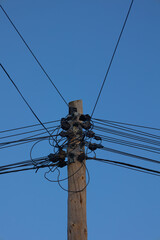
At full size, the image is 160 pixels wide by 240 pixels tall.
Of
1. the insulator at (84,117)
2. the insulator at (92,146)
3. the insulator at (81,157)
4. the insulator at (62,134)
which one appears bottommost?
the insulator at (81,157)

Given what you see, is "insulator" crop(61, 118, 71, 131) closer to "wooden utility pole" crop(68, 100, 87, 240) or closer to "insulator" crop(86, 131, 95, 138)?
"wooden utility pole" crop(68, 100, 87, 240)

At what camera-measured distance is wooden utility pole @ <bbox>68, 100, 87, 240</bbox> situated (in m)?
5.04

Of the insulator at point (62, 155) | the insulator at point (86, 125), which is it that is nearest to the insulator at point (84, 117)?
the insulator at point (86, 125)

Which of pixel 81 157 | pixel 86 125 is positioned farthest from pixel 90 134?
pixel 81 157

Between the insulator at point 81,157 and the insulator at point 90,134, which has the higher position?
the insulator at point 90,134

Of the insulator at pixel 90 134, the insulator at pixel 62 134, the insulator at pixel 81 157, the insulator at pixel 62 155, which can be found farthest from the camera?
the insulator at pixel 90 134

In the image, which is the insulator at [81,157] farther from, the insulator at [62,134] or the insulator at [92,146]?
the insulator at [62,134]

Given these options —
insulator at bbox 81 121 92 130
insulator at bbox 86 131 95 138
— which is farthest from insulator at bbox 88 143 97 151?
insulator at bbox 81 121 92 130

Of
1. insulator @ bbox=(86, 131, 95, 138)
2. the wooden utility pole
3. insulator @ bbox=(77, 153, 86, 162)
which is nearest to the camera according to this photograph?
the wooden utility pole

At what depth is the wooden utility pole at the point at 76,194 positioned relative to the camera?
5.04 metres

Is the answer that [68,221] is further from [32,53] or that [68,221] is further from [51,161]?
[32,53]

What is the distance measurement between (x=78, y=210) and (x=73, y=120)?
1.65m

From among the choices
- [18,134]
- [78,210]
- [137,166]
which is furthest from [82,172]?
[18,134]

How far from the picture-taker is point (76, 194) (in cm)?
535
